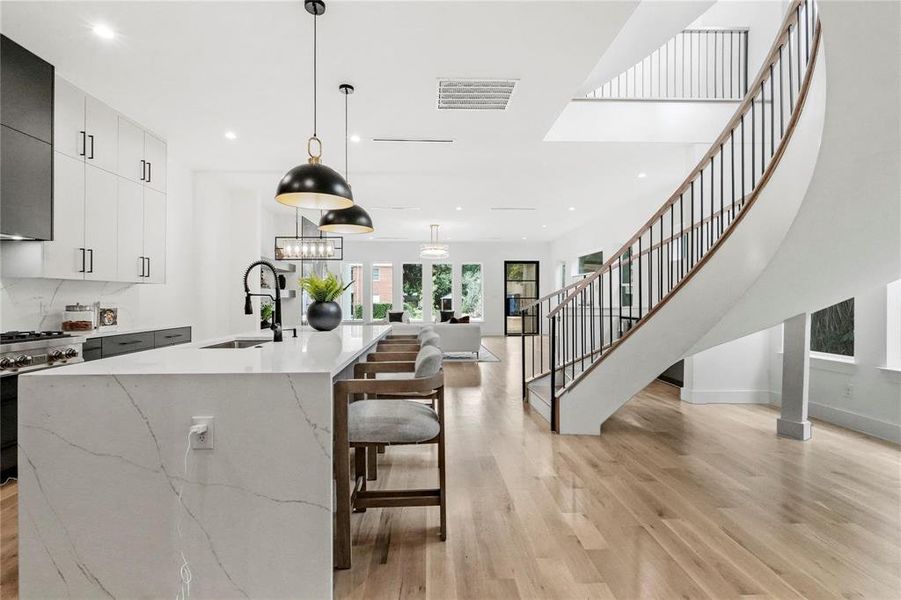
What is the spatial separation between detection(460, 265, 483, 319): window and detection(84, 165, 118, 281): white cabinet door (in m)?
10.8

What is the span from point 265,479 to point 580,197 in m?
7.33

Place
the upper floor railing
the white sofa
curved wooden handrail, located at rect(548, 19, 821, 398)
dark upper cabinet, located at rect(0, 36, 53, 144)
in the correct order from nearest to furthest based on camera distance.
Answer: curved wooden handrail, located at rect(548, 19, 821, 398) < dark upper cabinet, located at rect(0, 36, 53, 144) < the upper floor railing < the white sofa

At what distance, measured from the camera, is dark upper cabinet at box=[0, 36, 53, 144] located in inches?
120

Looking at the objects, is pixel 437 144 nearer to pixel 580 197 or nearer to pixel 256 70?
pixel 256 70

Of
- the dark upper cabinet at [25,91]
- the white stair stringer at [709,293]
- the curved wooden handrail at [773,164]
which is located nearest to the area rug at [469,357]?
the white stair stringer at [709,293]

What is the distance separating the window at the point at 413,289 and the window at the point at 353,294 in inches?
55.2

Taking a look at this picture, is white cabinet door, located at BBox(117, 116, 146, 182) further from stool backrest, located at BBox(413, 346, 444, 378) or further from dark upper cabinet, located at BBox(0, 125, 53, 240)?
stool backrest, located at BBox(413, 346, 444, 378)

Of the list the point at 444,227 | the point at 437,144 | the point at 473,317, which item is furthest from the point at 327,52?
the point at 473,317

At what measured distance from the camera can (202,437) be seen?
1.77 m

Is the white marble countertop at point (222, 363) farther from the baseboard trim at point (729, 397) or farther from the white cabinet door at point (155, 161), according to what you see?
the baseboard trim at point (729, 397)

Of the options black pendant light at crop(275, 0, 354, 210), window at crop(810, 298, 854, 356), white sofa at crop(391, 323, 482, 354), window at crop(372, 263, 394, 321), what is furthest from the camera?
window at crop(372, 263, 394, 321)

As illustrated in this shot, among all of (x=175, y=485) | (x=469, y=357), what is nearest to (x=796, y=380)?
(x=175, y=485)

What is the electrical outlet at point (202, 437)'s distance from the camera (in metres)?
1.76

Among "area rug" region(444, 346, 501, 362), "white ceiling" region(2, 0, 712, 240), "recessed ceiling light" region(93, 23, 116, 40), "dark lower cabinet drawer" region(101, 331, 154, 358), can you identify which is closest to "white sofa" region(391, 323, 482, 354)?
"area rug" region(444, 346, 501, 362)
